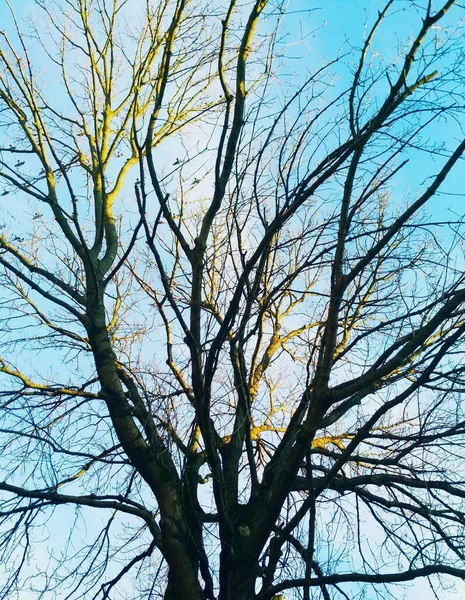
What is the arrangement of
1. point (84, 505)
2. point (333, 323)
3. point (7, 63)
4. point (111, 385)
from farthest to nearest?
point (7, 63), point (111, 385), point (84, 505), point (333, 323)

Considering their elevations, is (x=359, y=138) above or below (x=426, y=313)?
above

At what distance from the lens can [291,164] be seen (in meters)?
3.72

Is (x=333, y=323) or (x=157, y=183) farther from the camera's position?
Result: (x=157, y=183)

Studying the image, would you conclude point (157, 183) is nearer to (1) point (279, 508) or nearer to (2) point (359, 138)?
(2) point (359, 138)

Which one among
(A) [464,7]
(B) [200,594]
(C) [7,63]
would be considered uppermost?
(C) [7,63]

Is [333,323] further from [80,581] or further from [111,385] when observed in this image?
[80,581]

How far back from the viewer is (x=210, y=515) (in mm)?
4320

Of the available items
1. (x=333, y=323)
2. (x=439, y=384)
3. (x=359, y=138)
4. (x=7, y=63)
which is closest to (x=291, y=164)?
(x=359, y=138)

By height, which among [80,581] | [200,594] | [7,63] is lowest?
[200,594]

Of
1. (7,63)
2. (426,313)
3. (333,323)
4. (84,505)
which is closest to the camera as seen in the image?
(333,323)

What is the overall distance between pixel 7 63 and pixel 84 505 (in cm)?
363

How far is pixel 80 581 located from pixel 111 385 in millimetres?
1341

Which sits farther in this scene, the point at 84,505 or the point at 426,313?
the point at 84,505

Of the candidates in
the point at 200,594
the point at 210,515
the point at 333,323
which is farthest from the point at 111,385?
the point at 333,323
